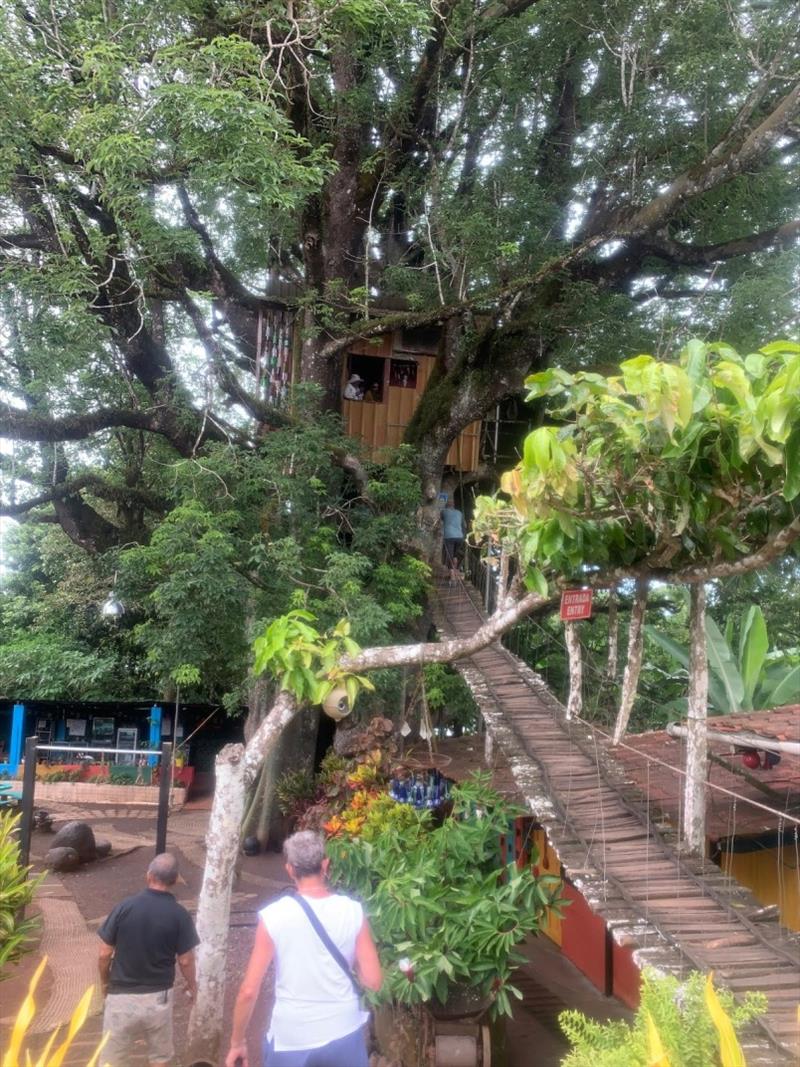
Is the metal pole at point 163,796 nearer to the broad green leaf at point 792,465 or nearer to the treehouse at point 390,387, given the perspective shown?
the treehouse at point 390,387

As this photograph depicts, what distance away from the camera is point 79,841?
29.8 feet

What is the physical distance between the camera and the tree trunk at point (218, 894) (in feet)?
13.5

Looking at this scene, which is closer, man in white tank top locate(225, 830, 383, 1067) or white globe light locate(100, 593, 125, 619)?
man in white tank top locate(225, 830, 383, 1067)

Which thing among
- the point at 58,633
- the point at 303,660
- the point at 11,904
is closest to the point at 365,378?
the point at 58,633

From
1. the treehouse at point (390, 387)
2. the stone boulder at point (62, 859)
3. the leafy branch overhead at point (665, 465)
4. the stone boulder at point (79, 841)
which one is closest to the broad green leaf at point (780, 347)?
the leafy branch overhead at point (665, 465)

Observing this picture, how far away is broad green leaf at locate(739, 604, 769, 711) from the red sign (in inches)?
124

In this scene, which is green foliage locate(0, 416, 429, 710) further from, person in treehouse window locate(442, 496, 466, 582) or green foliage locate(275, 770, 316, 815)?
person in treehouse window locate(442, 496, 466, 582)

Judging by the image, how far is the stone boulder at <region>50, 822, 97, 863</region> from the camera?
9.02 m

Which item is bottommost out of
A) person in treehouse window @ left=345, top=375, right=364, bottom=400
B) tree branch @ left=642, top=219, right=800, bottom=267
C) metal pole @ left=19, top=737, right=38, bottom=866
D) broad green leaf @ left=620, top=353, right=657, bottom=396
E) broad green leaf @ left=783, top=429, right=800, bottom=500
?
metal pole @ left=19, top=737, right=38, bottom=866

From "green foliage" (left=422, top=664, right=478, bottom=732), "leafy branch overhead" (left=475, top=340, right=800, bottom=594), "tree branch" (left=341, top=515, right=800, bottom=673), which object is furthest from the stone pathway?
"leafy branch overhead" (left=475, top=340, right=800, bottom=594)

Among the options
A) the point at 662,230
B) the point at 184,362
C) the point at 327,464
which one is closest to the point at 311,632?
the point at 327,464

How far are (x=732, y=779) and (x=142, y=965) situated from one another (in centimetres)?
458

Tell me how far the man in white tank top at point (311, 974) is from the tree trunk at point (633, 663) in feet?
8.25

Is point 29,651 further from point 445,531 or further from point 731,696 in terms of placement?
point 731,696
